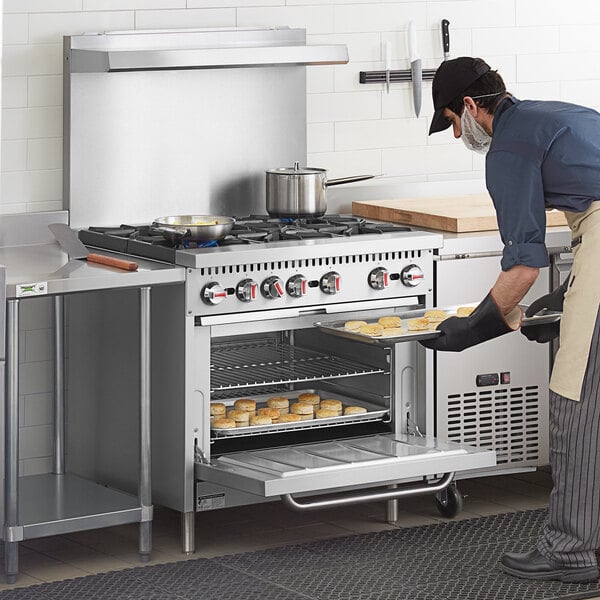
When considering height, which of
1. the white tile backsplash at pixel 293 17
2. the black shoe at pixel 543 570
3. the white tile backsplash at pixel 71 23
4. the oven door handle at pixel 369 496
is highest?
the white tile backsplash at pixel 293 17

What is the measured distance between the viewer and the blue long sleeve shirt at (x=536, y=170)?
14.3 feet

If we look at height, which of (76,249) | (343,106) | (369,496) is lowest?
(369,496)

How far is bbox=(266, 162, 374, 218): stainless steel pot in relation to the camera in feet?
17.8

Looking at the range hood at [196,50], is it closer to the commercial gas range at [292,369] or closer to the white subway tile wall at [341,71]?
the white subway tile wall at [341,71]

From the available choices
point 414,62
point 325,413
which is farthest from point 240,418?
point 414,62

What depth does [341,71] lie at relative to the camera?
5.91 metres

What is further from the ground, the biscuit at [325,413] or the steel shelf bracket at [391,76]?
the steel shelf bracket at [391,76]

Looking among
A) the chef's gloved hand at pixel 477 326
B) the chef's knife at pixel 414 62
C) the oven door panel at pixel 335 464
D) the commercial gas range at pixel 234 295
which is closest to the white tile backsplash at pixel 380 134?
the chef's knife at pixel 414 62

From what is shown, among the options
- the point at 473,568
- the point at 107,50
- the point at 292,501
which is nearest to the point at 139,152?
the point at 107,50

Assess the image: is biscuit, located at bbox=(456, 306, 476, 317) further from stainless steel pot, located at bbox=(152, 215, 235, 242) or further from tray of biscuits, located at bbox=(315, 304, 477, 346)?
stainless steel pot, located at bbox=(152, 215, 235, 242)

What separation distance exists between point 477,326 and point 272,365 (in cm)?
105

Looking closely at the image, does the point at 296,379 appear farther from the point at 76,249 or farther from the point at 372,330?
the point at 76,249

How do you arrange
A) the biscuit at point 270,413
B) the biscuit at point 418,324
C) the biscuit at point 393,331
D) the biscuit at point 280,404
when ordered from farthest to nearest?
1. the biscuit at point 280,404
2. the biscuit at point 270,413
3. the biscuit at point 418,324
4. the biscuit at point 393,331

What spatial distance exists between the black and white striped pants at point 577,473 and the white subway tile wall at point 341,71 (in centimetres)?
176
